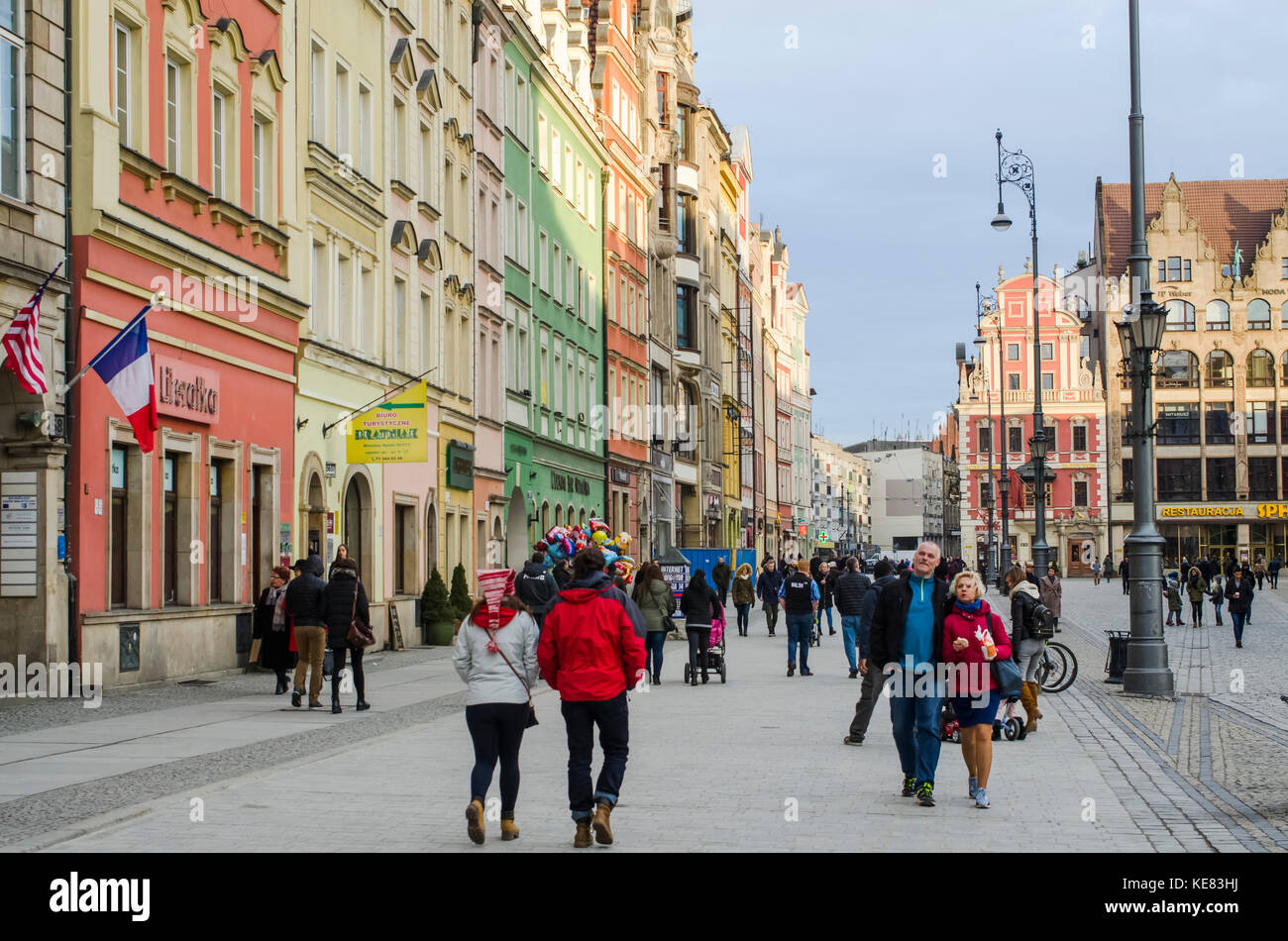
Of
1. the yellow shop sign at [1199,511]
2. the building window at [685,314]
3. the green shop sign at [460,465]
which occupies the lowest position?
the yellow shop sign at [1199,511]

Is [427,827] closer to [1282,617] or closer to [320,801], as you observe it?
[320,801]

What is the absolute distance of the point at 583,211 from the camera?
53.1m

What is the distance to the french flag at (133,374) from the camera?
18.8m

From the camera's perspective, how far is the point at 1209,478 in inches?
4067

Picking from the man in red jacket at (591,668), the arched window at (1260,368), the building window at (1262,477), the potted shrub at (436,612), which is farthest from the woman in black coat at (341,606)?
the arched window at (1260,368)

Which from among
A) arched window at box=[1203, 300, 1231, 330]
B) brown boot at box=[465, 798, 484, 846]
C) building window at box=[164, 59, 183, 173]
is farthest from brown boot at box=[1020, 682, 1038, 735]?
arched window at box=[1203, 300, 1231, 330]

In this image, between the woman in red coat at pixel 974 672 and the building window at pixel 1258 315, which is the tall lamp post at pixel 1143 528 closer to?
the woman in red coat at pixel 974 672

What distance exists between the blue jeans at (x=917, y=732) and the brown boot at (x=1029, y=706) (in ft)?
15.1

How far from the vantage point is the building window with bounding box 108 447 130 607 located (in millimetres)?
21391

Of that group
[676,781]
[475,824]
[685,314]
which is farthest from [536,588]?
[685,314]

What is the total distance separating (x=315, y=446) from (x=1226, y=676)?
15151mm

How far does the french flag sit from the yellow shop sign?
9122 cm

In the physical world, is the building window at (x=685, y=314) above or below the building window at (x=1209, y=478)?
above

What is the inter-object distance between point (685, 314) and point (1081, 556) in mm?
46520
